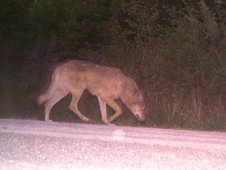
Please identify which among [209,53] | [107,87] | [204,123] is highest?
[209,53]

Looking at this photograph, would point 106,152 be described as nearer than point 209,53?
Yes

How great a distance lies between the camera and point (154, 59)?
16.7 metres

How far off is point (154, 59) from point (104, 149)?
9619 millimetres

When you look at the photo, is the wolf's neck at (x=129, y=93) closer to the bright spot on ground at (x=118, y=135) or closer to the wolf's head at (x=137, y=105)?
the wolf's head at (x=137, y=105)

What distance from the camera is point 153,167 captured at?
6141 millimetres

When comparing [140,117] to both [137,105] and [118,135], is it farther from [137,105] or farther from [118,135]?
[118,135]

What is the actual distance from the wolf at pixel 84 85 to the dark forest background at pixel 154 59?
77 cm

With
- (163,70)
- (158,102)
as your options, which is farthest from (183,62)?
(158,102)

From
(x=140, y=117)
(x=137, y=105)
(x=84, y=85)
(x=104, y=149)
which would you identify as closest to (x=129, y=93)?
(x=137, y=105)

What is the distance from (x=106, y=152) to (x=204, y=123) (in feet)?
22.8

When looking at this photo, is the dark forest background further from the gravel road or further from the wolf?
the gravel road

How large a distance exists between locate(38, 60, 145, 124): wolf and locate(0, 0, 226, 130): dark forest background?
0.77 meters

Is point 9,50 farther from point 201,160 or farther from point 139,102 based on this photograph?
point 201,160

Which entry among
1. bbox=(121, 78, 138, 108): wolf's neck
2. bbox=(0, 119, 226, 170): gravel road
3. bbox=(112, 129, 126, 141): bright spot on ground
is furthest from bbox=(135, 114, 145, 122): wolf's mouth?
bbox=(112, 129, 126, 141): bright spot on ground
